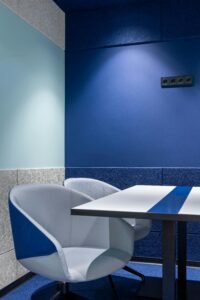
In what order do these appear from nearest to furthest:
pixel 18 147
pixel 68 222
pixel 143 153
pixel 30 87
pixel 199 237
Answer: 1. pixel 68 222
2. pixel 18 147
3. pixel 30 87
4. pixel 199 237
5. pixel 143 153

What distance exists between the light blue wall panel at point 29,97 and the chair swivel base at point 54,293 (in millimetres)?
1018

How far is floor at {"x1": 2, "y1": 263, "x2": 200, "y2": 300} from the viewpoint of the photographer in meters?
2.68

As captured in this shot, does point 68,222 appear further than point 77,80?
No

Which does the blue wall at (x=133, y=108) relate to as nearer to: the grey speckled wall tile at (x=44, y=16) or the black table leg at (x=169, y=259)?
the grey speckled wall tile at (x=44, y=16)

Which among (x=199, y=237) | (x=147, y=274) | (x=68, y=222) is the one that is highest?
(x=68, y=222)

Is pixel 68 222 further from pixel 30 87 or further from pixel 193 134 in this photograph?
pixel 193 134

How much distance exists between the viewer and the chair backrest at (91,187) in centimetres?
318

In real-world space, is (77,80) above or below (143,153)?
above

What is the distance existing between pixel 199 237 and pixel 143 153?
3.26ft

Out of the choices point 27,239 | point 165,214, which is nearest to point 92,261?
point 27,239

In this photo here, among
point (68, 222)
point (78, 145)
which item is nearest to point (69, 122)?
point (78, 145)

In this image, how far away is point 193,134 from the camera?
352cm

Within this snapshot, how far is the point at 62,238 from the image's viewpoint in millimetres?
2451

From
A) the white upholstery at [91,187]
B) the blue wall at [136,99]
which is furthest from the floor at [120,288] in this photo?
the white upholstery at [91,187]
